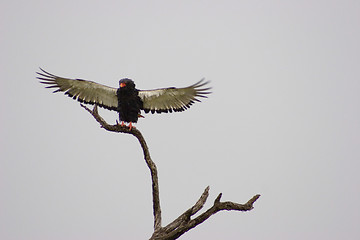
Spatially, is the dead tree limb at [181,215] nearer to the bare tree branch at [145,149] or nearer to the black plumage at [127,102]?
the bare tree branch at [145,149]

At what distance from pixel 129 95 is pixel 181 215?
2728mm

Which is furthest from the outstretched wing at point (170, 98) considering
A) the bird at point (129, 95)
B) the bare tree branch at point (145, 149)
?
the bare tree branch at point (145, 149)

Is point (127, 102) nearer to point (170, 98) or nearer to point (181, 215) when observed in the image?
point (170, 98)

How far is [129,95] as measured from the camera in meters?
9.34

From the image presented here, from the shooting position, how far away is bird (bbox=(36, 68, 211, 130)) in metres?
9.34

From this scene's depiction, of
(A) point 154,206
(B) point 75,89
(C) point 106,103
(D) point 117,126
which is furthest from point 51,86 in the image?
(A) point 154,206

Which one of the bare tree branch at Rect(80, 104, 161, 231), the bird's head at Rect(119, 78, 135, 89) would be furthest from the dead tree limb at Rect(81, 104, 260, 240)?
the bird's head at Rect(119, 78, 135, 89)

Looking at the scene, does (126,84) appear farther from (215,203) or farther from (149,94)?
(215,203)

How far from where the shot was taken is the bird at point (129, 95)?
30.7ft

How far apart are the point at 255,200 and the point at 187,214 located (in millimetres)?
1302

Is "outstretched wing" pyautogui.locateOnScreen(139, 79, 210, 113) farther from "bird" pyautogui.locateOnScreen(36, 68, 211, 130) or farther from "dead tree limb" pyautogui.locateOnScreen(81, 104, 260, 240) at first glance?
"dead tree limb" pyautogui.locateOnScreen(81, 104, 260, 240)

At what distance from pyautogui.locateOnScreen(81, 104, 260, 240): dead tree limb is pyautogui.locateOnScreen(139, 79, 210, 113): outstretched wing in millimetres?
1176

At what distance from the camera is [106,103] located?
395 inches

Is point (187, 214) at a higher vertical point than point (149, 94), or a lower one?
lower
